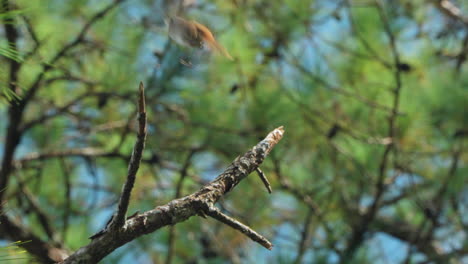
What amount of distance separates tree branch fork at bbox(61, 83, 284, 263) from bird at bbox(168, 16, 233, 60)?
161mm

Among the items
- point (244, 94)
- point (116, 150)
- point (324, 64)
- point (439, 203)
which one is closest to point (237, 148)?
point (244, 94)

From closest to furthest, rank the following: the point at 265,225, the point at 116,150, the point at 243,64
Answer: the point at 116,150 → the point at 243,64 → the point at 265,225

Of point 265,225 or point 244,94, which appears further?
point 265,225

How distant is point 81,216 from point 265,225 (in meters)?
0.53

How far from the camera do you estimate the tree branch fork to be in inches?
18.0

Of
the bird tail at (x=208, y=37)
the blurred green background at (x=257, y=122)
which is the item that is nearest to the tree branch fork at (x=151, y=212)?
the bird tail at (x=208, y=37)

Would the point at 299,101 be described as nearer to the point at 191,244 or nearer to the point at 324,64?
the point at 324,64

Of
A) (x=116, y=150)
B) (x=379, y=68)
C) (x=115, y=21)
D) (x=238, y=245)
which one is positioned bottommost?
(x=116, y=150)

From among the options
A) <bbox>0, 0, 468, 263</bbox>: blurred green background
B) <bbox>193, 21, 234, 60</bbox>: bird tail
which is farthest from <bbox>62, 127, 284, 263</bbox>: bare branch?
<bbox>0, 0, 468, 263</bbox>: blurred green background

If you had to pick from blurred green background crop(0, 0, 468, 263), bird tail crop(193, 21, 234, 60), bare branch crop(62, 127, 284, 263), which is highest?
blurred green background crop(0, 0, 468, 263)

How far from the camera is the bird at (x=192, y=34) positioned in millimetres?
665

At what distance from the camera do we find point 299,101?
5.03 ft

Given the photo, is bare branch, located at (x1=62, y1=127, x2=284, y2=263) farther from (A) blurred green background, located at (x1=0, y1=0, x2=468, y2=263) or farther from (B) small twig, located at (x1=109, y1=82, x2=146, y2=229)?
(A) blurred green background, located at (x1=0, y1=0, x2=468, y2=263)

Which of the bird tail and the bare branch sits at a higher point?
the bird tail
